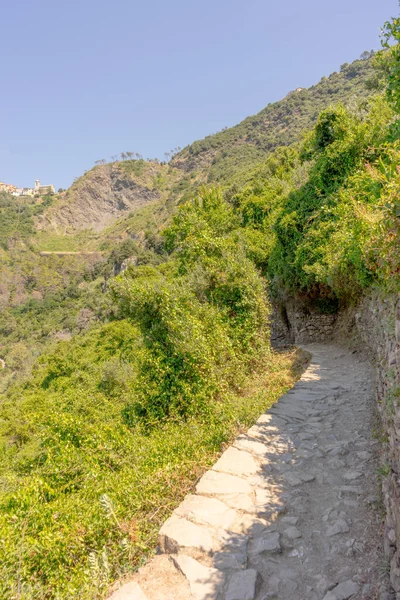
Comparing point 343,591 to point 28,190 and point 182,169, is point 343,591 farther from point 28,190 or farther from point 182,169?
point 28,190

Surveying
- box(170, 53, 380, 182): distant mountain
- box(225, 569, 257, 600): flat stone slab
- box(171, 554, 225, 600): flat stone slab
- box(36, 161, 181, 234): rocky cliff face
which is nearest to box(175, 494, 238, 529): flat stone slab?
box(171, 554, 225, 600): flat stone slab

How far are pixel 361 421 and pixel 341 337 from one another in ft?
20.2

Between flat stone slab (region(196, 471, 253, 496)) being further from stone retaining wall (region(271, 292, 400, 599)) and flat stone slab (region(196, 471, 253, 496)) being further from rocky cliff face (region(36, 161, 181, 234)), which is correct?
rocky cliff face (region(36, 161, 181, 234))

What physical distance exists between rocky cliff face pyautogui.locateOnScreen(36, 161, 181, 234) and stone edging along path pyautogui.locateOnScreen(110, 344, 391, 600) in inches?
4548

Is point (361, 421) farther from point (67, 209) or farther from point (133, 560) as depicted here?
point (67, 209)

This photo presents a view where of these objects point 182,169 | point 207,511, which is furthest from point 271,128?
point 207,511

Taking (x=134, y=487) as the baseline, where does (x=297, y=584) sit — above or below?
below

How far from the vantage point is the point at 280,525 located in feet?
10.4

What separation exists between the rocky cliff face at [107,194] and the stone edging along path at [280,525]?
11551 centimetres

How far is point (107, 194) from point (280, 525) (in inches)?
5097

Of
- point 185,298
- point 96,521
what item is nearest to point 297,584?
point 96,521

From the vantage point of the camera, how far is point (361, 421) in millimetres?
4926

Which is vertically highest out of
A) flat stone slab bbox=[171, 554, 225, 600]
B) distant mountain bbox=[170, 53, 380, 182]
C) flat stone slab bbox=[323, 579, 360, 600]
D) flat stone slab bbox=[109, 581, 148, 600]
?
distant mountain bbox=[170, 53, 380, 182]

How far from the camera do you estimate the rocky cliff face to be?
116562 millimetres
